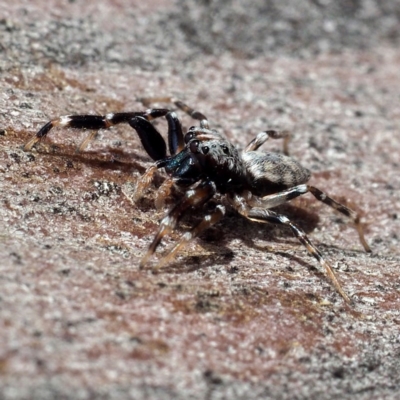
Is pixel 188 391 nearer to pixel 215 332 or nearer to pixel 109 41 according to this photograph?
pixel 215 332

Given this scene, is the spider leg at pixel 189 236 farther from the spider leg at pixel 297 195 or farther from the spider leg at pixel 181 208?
the spider leg at pixel 297 195

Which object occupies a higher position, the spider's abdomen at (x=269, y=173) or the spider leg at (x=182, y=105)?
the spider leg at (x=182, y=105)

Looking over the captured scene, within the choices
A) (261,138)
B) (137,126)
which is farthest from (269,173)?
(137,126)

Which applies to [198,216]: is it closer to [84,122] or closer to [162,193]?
[162,193]

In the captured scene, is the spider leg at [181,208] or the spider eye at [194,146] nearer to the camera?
the spider leg at [181,208]

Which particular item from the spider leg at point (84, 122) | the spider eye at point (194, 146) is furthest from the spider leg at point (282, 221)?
the spider leg at point (84, 122)

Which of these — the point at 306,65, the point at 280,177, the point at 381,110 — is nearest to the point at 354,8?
the point at 306,65
